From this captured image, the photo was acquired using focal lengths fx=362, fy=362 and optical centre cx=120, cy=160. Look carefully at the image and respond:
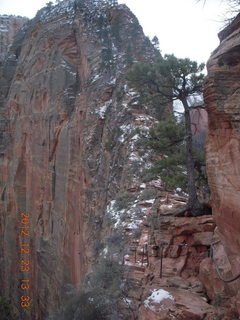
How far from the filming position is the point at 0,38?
2327 inches

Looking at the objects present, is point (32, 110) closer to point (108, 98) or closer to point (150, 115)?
point (108, 98)

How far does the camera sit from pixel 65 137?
22547mm

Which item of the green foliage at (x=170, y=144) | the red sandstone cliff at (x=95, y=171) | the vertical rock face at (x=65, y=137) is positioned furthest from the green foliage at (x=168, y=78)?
the vertical rock face at (x=65, y=137)

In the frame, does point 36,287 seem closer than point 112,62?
No

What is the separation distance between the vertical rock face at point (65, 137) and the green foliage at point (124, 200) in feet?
4.67

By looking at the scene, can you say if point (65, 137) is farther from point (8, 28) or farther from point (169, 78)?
point (8, 28)

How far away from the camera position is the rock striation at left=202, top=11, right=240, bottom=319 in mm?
4660

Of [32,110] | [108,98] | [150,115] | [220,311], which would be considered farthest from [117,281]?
[32,110]

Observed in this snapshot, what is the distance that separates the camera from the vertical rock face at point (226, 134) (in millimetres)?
4660

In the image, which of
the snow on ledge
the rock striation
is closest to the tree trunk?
→ the snow on ledge

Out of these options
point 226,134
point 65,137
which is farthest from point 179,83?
point 65,137

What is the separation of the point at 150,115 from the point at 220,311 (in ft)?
39.7

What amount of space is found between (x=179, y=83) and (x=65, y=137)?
14.0m
